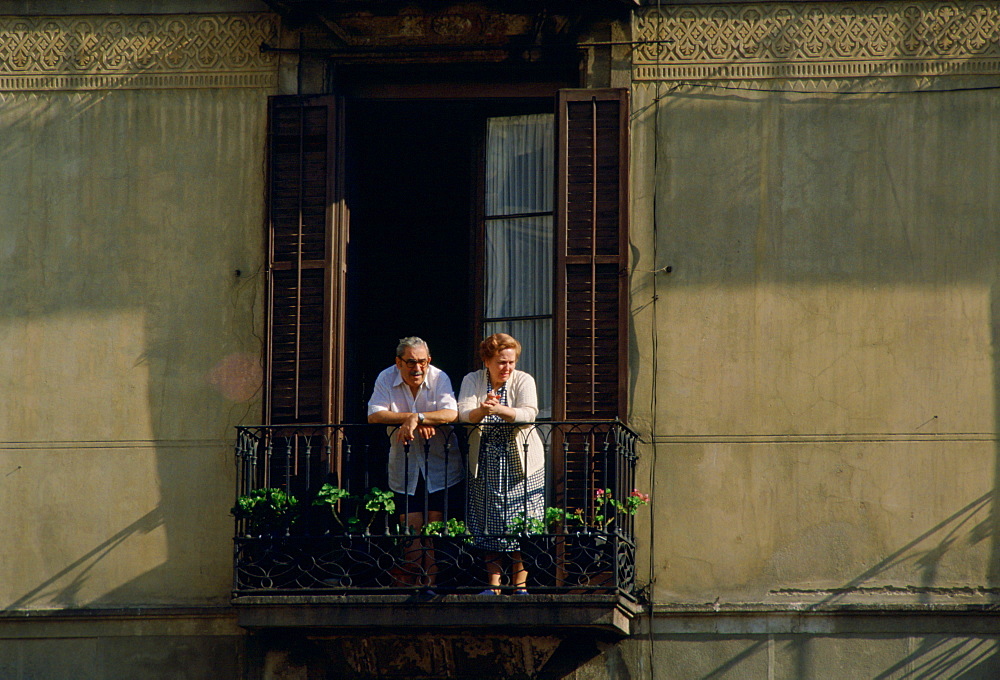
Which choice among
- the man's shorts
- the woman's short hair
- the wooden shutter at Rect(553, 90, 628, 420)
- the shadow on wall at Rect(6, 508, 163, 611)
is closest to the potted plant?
the wooden shutter at Rect(553, 90, 628, 420)

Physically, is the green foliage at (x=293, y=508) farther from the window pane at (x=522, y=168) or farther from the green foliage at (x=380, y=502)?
the window pane at (x=522, y=168)

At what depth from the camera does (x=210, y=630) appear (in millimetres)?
10094

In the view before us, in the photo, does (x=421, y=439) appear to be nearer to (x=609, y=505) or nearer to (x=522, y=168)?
(x=609, y=505)

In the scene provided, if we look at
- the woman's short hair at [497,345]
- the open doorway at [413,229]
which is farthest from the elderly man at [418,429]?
the open doorway at [413,229]

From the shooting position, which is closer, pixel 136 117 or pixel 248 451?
pixel 248 451

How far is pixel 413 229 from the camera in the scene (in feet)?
42.9

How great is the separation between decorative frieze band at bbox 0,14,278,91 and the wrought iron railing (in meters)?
2.28

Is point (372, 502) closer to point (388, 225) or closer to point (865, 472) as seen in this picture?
point (865, 472)

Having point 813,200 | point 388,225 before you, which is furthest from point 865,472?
point 388,225

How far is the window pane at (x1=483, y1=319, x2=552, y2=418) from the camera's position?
10617 mm

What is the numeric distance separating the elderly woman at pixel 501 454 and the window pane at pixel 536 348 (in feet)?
2.08

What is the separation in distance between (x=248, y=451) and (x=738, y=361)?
Result: 2836 mm

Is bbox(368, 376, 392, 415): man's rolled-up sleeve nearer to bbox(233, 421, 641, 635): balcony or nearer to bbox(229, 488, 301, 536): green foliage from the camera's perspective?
bbox(233, 421, 641, 635): balcony

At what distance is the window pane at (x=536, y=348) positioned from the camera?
10.6 m
